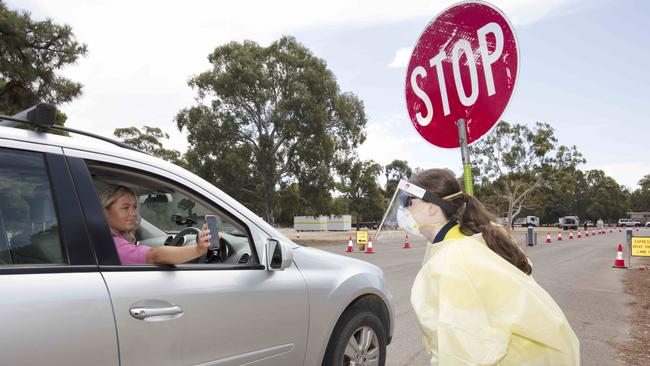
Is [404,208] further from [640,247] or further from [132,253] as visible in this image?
[640,247]

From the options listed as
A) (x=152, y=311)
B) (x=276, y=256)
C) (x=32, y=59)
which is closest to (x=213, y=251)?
(x=276, y=256)

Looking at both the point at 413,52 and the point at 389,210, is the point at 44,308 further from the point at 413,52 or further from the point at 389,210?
the point at 413,52

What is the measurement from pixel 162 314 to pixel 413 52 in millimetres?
1907

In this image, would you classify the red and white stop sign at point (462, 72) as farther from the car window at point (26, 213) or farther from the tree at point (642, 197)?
the tree at point (642, 197)

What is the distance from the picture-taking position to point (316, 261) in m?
3.30

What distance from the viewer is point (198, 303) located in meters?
2.44

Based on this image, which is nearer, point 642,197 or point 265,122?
point 265,122

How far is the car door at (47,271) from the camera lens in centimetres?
189

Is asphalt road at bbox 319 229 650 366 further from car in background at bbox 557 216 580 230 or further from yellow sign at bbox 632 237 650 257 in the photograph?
car in background at bbox 557 216 580 230

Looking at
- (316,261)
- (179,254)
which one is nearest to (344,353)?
(316,261)

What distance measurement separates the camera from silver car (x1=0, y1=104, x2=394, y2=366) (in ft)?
6.48

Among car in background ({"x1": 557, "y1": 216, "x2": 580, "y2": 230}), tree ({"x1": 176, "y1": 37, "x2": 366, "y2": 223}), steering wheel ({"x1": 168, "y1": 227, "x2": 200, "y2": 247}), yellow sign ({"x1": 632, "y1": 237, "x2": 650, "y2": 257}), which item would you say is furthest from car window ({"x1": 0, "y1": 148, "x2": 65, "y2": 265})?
car in background ({"x1": 557, "y1": 216, "x2": 580, "y2": 230})

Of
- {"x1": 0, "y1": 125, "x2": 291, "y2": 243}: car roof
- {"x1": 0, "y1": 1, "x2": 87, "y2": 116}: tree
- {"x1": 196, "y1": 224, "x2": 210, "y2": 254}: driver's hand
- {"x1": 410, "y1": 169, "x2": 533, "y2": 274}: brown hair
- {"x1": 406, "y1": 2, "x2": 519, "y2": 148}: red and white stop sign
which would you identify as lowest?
{"x1": 196, "y1": 224, "x2": 210, "y2": 254}: driver's hand

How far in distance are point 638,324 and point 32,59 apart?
15808 mm
